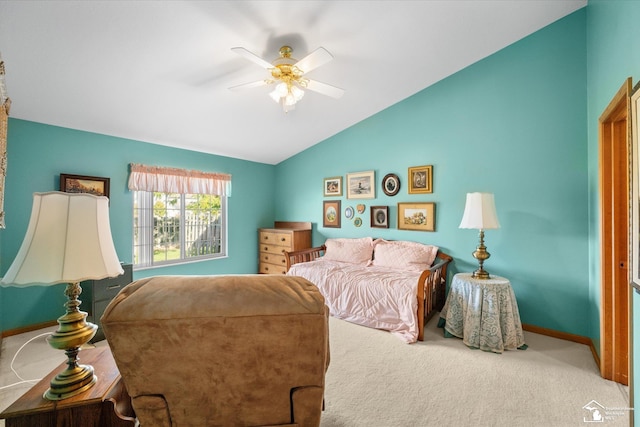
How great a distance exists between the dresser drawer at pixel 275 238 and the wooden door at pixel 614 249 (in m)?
3.73

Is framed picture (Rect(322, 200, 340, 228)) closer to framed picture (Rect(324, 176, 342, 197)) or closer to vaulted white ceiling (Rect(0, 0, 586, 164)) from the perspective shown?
framed picture (Rect(324, 176, 342, 197))

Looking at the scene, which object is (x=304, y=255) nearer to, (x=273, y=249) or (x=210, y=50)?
(x=273, y=249)

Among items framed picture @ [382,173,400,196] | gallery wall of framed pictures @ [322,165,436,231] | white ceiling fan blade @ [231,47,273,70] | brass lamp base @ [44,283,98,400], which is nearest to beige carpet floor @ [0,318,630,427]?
brass lamp base @ [44,283,98,400]

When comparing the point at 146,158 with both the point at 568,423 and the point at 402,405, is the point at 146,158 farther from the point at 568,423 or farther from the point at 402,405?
the point at 568,423

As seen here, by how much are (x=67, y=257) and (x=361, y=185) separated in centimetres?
367

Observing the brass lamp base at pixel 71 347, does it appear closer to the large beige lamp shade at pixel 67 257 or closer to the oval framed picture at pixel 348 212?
the large beige lamp shade at pixel 67 257

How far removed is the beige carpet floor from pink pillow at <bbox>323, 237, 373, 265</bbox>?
54.4 inches

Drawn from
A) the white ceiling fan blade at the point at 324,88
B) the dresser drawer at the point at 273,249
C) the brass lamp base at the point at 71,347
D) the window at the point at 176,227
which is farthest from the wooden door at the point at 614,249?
the window at the point at 176,227

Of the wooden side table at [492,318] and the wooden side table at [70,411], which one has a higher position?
the wooden side table at [70,411]

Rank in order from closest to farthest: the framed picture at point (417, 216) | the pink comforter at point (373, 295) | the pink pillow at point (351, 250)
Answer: the pink comforter at point (373, 295) → the framed picture at point (417, 216) → the pink pillow at point (351, 250)

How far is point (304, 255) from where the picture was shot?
171 inches

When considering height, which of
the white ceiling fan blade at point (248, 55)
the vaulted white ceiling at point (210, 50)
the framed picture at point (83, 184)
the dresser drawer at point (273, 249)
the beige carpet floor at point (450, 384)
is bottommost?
the beige carpet floor at point (450, 384)

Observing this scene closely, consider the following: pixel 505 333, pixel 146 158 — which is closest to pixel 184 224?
pixel 146 158

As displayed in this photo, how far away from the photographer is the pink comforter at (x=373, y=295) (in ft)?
9.04
